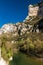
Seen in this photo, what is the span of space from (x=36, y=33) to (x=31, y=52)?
126 ft

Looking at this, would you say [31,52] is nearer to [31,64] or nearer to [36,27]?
[31,64]

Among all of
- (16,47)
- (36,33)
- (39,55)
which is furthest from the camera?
(36,33)

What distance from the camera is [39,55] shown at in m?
98.4

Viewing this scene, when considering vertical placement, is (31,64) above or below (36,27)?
below

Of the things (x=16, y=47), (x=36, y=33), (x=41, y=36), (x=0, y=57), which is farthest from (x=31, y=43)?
(x=0, y=57)

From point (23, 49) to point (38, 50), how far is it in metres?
13.2

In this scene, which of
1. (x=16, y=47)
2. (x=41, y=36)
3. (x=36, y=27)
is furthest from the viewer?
(x=36, y=27)

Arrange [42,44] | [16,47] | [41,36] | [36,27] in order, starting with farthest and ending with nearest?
1. [36,27]
2. [41,36]
3. [16,47]
4. [42,44]

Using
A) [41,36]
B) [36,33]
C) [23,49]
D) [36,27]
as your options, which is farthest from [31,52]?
[36,27]

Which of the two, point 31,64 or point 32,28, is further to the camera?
point 32,28

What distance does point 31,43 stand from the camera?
10856 cm

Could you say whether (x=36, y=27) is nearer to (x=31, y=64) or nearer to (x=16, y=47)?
(x=16, y=47)

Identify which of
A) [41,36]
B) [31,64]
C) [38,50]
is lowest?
[31,64]

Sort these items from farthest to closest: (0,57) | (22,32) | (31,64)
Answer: (22,32)
(31,64)
(0,57)
